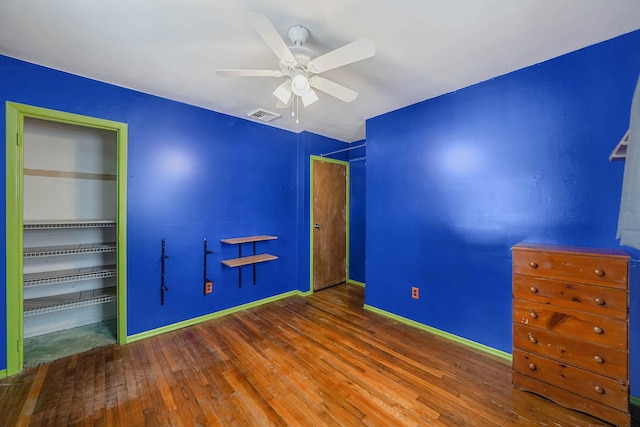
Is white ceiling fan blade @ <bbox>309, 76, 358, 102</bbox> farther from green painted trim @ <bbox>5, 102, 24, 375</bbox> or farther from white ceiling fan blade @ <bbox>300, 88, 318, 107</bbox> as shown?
green painted trim @ <bbox>5, 102, 24, 375</bbox>

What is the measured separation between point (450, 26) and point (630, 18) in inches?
43.8

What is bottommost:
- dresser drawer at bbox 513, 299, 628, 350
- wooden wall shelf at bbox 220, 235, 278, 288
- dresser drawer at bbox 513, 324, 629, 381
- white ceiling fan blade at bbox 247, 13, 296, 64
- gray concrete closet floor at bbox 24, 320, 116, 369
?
gray concrete closet floor at bbox 24, 320, 116, 369

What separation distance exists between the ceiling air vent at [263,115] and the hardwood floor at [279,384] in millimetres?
2553

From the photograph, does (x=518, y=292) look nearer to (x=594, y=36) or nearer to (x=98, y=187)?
(x=594, y=36)

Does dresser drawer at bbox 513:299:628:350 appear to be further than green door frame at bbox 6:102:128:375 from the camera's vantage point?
No

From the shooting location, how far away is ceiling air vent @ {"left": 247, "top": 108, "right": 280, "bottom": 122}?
3111 mm

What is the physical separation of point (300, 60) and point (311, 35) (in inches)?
9.0

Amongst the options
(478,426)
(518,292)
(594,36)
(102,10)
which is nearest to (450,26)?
(594,36)

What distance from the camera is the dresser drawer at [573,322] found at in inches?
61.0

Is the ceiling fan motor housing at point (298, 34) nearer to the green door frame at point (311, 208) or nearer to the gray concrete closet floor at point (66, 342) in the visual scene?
the green door frame at point (311, 208)

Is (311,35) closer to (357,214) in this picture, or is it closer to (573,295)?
(573,295)

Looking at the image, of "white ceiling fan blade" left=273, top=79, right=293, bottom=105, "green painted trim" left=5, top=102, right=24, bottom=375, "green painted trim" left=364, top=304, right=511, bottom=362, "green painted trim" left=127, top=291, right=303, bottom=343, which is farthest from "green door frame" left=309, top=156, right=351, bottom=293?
"green painted trim" left=5, top=102, right=24, bottom=375

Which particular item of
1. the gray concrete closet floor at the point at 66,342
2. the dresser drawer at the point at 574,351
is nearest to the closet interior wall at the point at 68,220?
the gray concrete closet floor at the point at 66,342

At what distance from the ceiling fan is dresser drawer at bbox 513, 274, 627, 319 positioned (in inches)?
74.0
